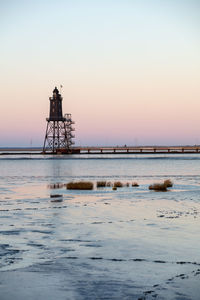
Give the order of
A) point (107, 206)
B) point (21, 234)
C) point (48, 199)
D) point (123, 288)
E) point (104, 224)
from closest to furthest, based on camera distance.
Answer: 1. point (123, 288)
2. point (21, 234)
3. point (104, 224)
4. point (107, 206)
5. point (48, 199)

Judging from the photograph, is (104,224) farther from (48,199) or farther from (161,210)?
(48,199)

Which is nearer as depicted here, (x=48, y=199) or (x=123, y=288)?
(x=123, y=288)

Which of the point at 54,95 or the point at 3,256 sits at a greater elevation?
the point at 54,95

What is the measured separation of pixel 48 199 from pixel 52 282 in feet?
52.7

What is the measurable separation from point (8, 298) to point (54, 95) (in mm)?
141864

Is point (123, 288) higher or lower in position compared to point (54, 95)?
lower

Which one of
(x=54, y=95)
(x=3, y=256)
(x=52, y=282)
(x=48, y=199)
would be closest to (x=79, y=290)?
(x=52, y=282)

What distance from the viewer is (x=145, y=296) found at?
27.8 ft

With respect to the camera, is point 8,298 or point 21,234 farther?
point 21,234

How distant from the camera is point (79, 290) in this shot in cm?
884

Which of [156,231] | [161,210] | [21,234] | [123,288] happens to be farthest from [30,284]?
[161,210]

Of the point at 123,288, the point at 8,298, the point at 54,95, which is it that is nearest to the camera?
the point at 8,298

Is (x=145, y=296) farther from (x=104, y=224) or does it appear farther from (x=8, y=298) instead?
(x=104, y=224)

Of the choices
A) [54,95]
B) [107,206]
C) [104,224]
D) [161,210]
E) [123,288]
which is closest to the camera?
[123,288]
